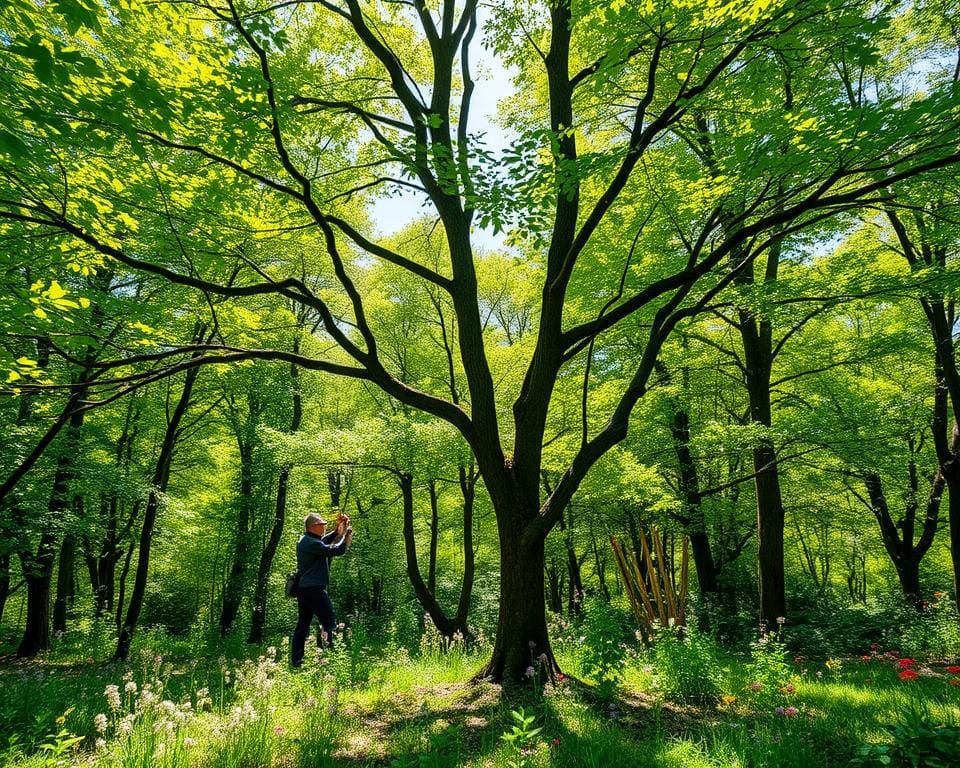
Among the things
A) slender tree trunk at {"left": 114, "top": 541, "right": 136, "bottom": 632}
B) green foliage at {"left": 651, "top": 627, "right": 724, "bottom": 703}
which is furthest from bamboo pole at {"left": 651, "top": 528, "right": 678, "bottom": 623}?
slender tree trunk at {"left": 114, "top": 541, "right": 136, "bottom": 632}

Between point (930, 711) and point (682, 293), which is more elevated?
point (682, 293)

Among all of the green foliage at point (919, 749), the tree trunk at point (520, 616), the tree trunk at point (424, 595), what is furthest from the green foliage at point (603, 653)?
the tree trunk at point (424, 595)

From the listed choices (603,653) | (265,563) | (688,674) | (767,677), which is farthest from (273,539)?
A: (767,677)

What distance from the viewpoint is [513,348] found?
1373cm

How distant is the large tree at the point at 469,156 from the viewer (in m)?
3.45

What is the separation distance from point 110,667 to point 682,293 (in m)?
9.69

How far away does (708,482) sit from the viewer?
17109 millimetres

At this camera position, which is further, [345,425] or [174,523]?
[345,425]

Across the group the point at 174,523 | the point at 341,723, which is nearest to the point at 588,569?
the point at 174,523

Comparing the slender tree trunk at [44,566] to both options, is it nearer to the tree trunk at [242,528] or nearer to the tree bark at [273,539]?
the tree trunk at [242,528]

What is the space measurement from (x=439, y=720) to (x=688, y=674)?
93.0 inches

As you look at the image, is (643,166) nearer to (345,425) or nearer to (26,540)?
(26,540)

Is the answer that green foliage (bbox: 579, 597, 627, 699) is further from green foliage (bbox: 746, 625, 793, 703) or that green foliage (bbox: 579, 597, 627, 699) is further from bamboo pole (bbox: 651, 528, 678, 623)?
bamboo pole (bbox: 651, 528, 678, 623)

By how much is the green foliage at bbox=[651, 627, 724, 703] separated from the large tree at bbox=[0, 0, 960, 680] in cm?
128
